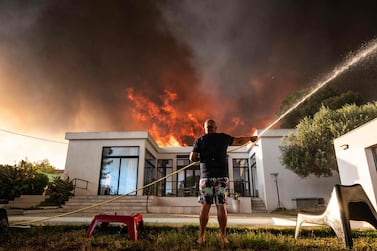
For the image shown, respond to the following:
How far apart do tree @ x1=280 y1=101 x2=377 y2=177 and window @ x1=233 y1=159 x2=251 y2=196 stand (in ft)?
17.7

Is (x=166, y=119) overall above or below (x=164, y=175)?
above

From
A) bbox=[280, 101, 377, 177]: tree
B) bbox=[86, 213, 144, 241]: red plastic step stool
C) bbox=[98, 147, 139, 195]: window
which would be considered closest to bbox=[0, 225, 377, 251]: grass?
bbox=[86, 213, 144, 241]: red plastic step stool

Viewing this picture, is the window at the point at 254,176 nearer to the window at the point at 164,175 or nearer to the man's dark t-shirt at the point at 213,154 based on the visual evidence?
the window at the point at 164,175

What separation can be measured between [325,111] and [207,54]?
11.8 m

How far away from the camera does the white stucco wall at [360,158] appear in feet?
16.3

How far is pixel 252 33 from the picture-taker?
18594 mm

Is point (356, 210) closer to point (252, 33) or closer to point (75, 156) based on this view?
point (75, 156)

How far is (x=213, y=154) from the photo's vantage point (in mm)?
3143

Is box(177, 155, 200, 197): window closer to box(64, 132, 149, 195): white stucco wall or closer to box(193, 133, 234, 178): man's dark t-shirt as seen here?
box(64, 132, 149, 195): white stucco wall

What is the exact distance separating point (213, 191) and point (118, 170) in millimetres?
12421

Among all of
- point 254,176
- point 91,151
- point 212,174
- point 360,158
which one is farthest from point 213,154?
point 254,176

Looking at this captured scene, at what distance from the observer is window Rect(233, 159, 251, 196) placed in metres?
16.2

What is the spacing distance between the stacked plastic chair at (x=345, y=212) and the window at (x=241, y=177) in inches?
534

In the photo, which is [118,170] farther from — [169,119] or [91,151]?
[169,119]
